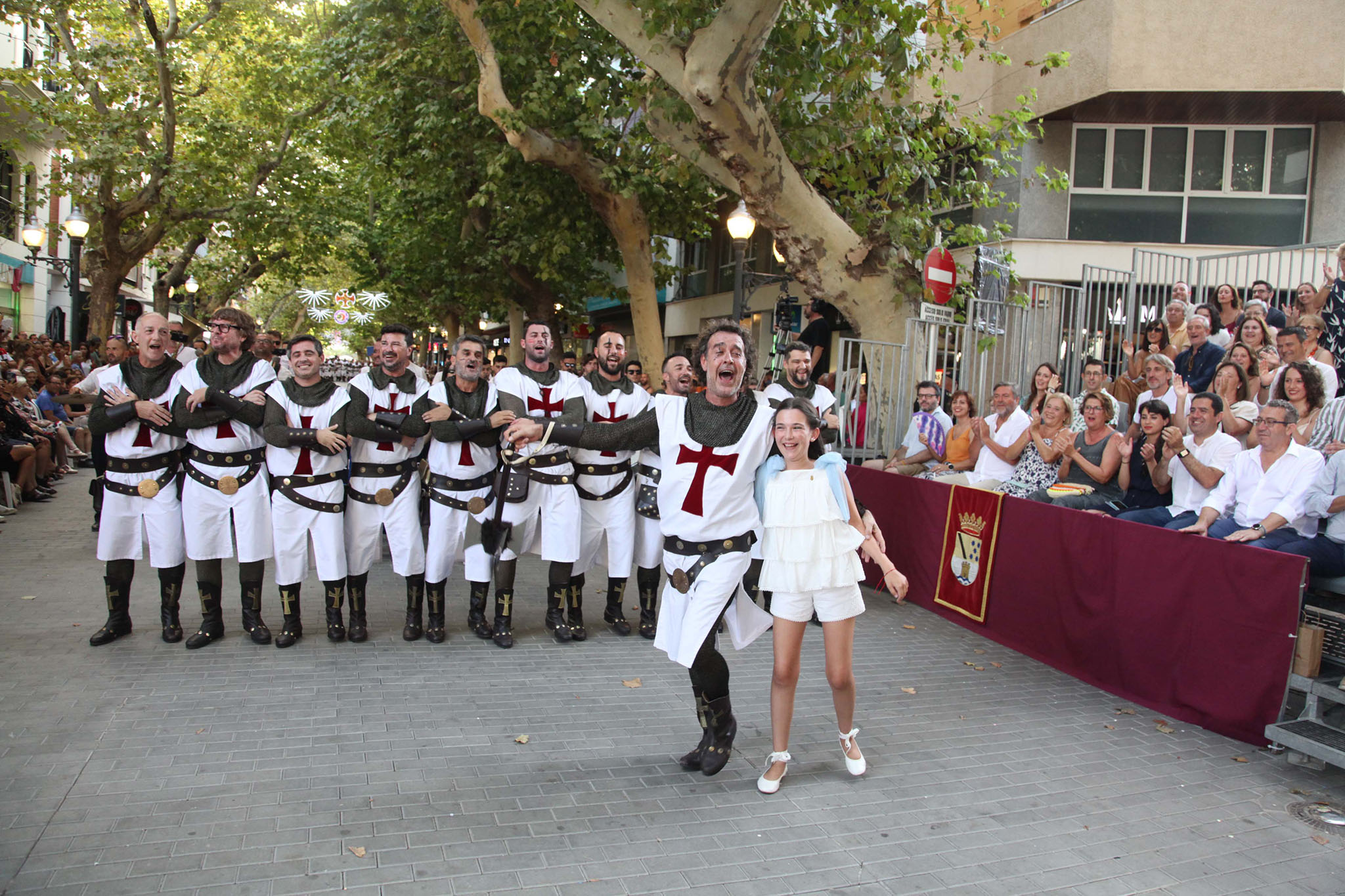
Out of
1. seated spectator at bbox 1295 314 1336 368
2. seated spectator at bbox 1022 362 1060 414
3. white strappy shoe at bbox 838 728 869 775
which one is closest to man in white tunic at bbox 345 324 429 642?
white strappy shoe at bbox 838 728 869 775

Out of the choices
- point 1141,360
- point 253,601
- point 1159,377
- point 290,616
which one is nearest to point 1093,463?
point 1159,377

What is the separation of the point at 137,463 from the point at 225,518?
0.66 meters

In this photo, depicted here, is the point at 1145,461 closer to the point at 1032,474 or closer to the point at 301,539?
the point at 1032,474

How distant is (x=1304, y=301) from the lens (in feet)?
31.2

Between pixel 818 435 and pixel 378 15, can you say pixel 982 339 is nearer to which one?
pixel 818 435

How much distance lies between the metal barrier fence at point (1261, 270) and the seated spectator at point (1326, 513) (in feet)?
17.9

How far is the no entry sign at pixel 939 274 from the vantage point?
37.1ft

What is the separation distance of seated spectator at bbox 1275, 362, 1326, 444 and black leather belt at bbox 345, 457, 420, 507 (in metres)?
6.51

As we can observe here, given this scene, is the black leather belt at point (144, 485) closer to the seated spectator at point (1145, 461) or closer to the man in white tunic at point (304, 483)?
the man in white tunic at point (304, 483)

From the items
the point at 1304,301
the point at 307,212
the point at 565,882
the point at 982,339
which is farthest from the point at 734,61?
the point at 307,212

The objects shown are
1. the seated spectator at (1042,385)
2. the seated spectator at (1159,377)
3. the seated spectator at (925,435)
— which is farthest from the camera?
the seated spectator at (925,435)

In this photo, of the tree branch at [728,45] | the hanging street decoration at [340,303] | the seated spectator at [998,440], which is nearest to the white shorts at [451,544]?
the seated spectator at [998,440]

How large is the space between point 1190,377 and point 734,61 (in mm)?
5636

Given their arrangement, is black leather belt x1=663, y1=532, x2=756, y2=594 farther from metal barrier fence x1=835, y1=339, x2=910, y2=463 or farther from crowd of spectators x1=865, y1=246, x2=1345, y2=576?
metal barrier fence x1=835, y1=339, x2=910, y2=463
